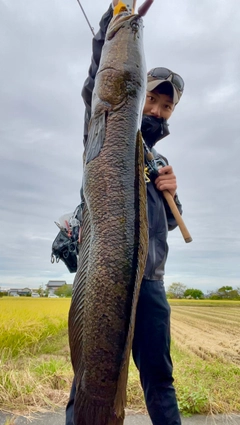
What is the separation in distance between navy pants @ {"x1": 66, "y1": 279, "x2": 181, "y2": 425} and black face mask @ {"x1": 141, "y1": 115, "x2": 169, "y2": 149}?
3.96 ft

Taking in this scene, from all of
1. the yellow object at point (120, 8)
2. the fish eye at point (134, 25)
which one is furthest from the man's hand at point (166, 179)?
the yellow object at point (120, 8)

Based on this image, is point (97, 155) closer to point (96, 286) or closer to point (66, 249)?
point (96, 286)

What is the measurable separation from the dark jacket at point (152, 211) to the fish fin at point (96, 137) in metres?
0.60

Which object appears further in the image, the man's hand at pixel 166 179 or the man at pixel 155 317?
the man's hand at pixel 166 179

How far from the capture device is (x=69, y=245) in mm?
2500

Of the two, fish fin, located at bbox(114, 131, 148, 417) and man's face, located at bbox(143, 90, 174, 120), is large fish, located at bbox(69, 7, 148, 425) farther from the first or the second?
man's face, located at bbox(143, 90, 174, 120)

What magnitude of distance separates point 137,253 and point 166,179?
1.09 meters

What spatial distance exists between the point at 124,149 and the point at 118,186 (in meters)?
0.20

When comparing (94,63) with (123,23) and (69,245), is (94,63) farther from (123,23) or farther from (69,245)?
(69,245)

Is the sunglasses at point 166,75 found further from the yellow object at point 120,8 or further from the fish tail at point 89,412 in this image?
the fish tail at point 89,412

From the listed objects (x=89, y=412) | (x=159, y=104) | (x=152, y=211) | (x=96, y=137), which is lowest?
(x=89, y=412)

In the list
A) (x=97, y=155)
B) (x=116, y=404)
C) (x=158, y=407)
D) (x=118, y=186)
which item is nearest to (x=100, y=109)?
(x=97, y=155)

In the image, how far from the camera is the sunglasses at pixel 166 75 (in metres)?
2.75

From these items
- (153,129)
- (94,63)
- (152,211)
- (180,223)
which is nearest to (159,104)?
(153,129)
